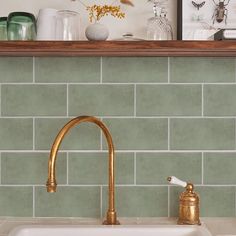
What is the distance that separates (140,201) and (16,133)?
1.65 ft

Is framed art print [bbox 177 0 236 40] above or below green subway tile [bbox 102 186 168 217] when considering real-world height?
above

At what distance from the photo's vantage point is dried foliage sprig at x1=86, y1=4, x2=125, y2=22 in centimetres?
154

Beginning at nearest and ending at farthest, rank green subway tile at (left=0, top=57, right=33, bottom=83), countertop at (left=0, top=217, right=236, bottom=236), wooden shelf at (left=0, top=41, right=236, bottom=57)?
1. wooden shelf at (left=0, top=41, right=236, bottom=57)
2. countertop at (left=0, top=217, right=236, bottom=236)
3. green subway tile at (left=0, top=57, right=33, bottom=83)

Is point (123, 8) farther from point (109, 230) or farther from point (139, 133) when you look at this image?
point (109, 230)

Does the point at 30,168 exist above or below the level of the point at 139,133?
below

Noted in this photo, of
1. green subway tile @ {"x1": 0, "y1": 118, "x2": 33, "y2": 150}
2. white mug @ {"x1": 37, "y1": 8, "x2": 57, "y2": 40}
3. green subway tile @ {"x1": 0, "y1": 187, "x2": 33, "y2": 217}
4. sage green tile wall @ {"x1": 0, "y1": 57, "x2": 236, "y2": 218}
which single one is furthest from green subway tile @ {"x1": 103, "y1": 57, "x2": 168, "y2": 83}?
green subway tile @ {"x1": 0, "y1": 187, "x2": 33, "y2": 217}

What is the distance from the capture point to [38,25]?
1.56 m

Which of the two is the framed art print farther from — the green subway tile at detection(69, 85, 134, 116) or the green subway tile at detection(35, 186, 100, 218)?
the green subway tile at detection(35, 186, 100, 218)

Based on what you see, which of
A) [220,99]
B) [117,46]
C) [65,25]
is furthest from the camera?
[220,99]

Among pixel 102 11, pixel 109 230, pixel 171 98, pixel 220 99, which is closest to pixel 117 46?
pixel 102 11

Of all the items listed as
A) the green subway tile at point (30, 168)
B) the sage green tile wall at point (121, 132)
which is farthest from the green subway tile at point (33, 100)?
the green subway tile at point (30, 168)

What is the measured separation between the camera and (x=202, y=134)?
1652 millimetres

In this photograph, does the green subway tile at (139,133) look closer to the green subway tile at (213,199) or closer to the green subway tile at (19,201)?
the green subway tile at (213,199)

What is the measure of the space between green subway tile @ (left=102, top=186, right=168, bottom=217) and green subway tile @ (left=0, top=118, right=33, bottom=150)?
327mm
